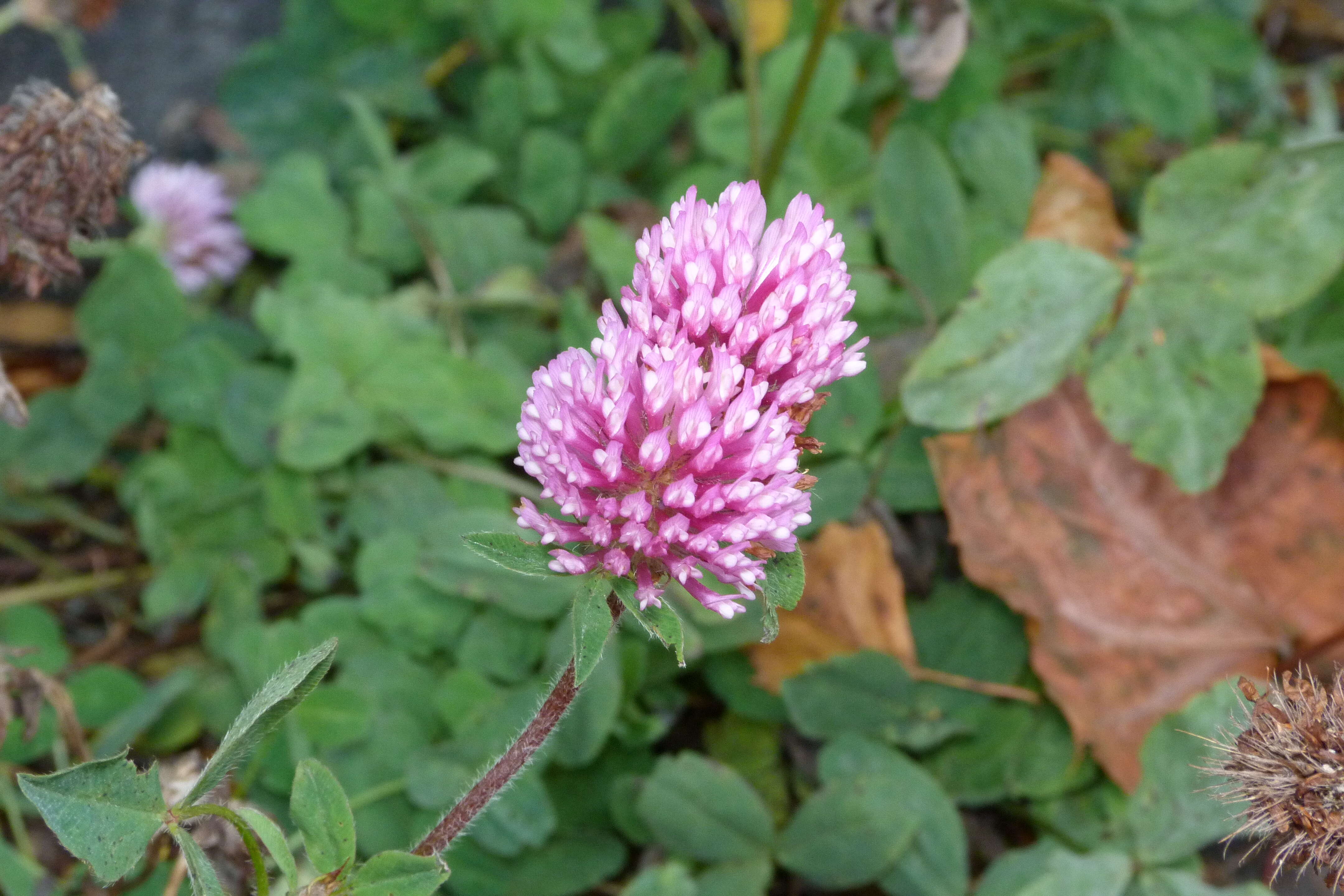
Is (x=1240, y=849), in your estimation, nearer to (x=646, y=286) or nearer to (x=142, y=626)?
(x=646, y=286)

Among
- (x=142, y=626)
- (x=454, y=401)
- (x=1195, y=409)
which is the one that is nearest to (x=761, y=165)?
(x=454, y=401)

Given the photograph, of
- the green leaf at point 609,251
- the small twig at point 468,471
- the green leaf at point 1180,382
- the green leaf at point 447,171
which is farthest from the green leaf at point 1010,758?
the green leaf at point 447,171

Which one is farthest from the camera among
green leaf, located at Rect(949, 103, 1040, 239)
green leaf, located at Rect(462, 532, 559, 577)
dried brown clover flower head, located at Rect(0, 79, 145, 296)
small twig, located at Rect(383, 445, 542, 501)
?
green leaf, located at Rect(949, 103, 1040, 239)

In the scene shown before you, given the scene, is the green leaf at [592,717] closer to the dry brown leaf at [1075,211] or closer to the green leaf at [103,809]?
the green leaf at [103,809]

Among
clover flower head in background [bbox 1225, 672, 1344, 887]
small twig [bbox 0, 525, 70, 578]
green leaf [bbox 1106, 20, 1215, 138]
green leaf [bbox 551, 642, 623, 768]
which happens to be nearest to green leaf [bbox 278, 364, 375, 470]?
small twig [bbox 0, 525, 70, 578]

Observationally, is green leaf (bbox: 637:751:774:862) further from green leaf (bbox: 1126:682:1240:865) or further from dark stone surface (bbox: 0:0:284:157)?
dark stone surface (bbox: 0:0:284:157)

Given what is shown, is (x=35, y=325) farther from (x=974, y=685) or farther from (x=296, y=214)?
(x=974, y=685)
